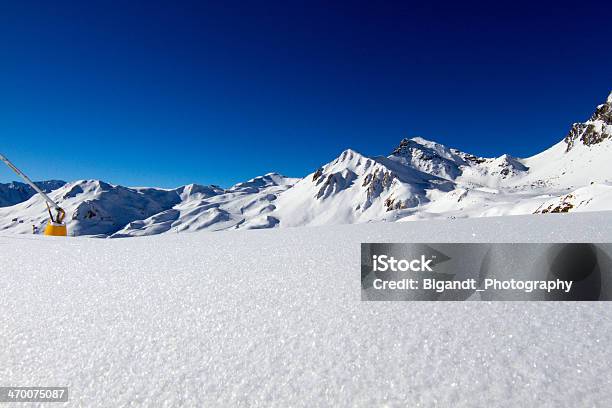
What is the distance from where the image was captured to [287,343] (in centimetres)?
172

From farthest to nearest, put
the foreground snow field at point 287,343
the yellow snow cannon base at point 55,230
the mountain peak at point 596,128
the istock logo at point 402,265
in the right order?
1. the mountain peak at point 596,128
2. the yellow snow cannon base at point 55,230
3. the istock logo at point 402,265
4. the foreground snow field at point 287,343

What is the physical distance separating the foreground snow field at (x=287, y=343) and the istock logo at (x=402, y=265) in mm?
239

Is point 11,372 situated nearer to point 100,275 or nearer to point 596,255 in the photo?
point 100,275

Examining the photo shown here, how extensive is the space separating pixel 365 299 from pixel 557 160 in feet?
764

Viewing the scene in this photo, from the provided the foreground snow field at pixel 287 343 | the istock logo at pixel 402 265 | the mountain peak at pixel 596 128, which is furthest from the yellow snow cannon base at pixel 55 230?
the mountain peak at pixel 596 128

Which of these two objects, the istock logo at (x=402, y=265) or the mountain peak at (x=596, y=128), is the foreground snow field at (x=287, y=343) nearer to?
the istock logo at (x=402, y=265)

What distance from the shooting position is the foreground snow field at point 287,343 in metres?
1.37

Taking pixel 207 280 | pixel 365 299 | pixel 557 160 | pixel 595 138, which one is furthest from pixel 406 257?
pixel 557 160

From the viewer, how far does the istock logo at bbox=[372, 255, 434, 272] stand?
231 centimetres

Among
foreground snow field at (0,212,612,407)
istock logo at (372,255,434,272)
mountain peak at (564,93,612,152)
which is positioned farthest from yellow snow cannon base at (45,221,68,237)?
mountain peak at (564,93,612,152)
